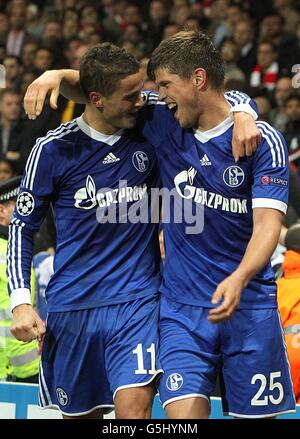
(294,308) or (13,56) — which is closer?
(294,308)

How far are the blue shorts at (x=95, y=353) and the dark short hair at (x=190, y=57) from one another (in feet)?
3.53

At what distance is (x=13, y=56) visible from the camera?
13.7 meters

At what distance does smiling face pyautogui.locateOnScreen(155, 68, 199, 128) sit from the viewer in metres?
4.50

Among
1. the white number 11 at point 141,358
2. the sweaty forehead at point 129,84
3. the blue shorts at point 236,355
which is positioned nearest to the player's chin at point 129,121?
the sweaty forehead at point 129,84

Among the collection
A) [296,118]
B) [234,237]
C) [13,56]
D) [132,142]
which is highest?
[13,56]

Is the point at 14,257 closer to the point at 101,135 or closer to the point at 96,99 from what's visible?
the point at 101,135

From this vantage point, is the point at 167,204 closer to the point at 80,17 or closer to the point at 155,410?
the point at 155,410

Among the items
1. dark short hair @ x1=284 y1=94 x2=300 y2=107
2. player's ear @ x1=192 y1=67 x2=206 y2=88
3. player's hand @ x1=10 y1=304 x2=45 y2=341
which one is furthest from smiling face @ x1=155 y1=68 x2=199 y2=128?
dark short hair @ x1=284 y1=94 x2=300 y2=107

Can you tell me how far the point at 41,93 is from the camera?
465cm

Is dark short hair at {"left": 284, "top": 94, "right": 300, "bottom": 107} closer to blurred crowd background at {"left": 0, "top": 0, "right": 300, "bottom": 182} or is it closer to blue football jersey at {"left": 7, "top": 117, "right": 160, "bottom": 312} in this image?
blurred crowd background at {"left": 0, "top": 0, "right": 300, "bottom": 182}

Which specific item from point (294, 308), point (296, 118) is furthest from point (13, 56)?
point (294, 308)

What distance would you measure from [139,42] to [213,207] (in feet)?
29.2
